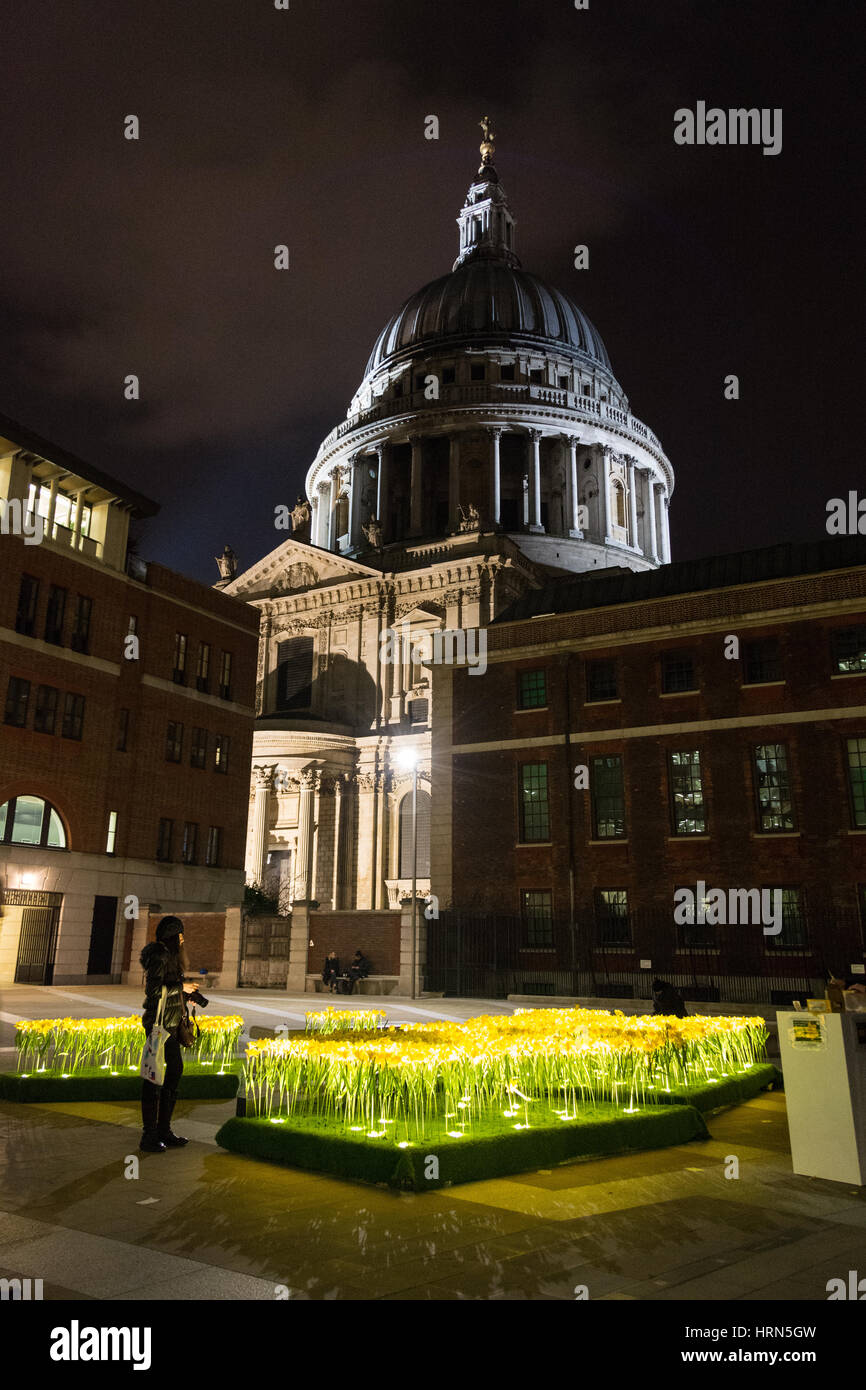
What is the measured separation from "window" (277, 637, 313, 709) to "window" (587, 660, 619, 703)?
31879mm

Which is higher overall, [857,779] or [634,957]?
[857,779]

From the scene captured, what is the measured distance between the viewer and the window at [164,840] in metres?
38.6

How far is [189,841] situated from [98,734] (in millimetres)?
6567

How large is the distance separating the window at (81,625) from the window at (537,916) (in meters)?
18.8

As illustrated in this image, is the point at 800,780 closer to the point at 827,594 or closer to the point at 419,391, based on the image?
the point at 827,594

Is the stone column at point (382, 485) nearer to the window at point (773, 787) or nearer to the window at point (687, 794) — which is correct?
the window at point (687, 794)

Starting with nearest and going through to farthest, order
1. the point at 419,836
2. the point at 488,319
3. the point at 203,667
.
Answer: the point at 203,667 → the point at 419,836 → the point at 488,319

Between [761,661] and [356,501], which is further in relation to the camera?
[356,501]

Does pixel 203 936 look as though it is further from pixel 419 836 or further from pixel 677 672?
pixel 419 836

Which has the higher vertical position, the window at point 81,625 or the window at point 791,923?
the window at point 81,625

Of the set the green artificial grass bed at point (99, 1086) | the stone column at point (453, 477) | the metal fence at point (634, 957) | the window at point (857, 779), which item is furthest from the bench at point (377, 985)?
the stone column at point (453, 477)

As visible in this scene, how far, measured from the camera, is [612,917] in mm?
34188

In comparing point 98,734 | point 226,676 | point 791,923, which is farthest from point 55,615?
point 791,923
